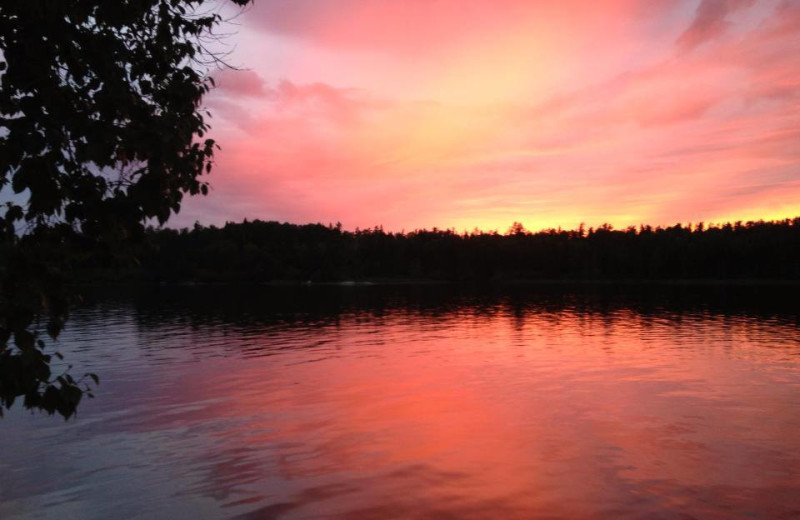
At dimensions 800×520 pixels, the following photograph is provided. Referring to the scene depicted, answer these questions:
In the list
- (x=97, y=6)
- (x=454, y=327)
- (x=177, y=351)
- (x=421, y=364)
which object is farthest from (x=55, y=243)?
(x=454, y=327)

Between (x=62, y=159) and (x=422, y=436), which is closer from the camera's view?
(x=62, y=159)

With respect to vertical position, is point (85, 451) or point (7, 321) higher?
A: point (7, 321)

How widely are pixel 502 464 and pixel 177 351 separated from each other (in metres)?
32.3

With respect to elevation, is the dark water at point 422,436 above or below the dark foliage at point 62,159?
below

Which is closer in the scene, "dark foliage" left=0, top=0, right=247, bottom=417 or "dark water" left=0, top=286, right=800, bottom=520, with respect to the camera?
"dark foliage" left=0, top=0, right=247, bottom=417

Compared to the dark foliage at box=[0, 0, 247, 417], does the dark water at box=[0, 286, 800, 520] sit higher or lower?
lower

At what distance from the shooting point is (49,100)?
6.22m

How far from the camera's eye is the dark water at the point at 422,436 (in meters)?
13.9

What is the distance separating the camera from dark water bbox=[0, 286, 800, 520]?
13.9 metres

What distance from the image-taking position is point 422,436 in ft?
64.7

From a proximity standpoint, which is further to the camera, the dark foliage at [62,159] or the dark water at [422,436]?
the dark water at [422,436]

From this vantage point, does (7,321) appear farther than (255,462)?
No

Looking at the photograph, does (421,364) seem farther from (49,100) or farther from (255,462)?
(49,100)

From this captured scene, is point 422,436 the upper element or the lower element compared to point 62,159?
lower
